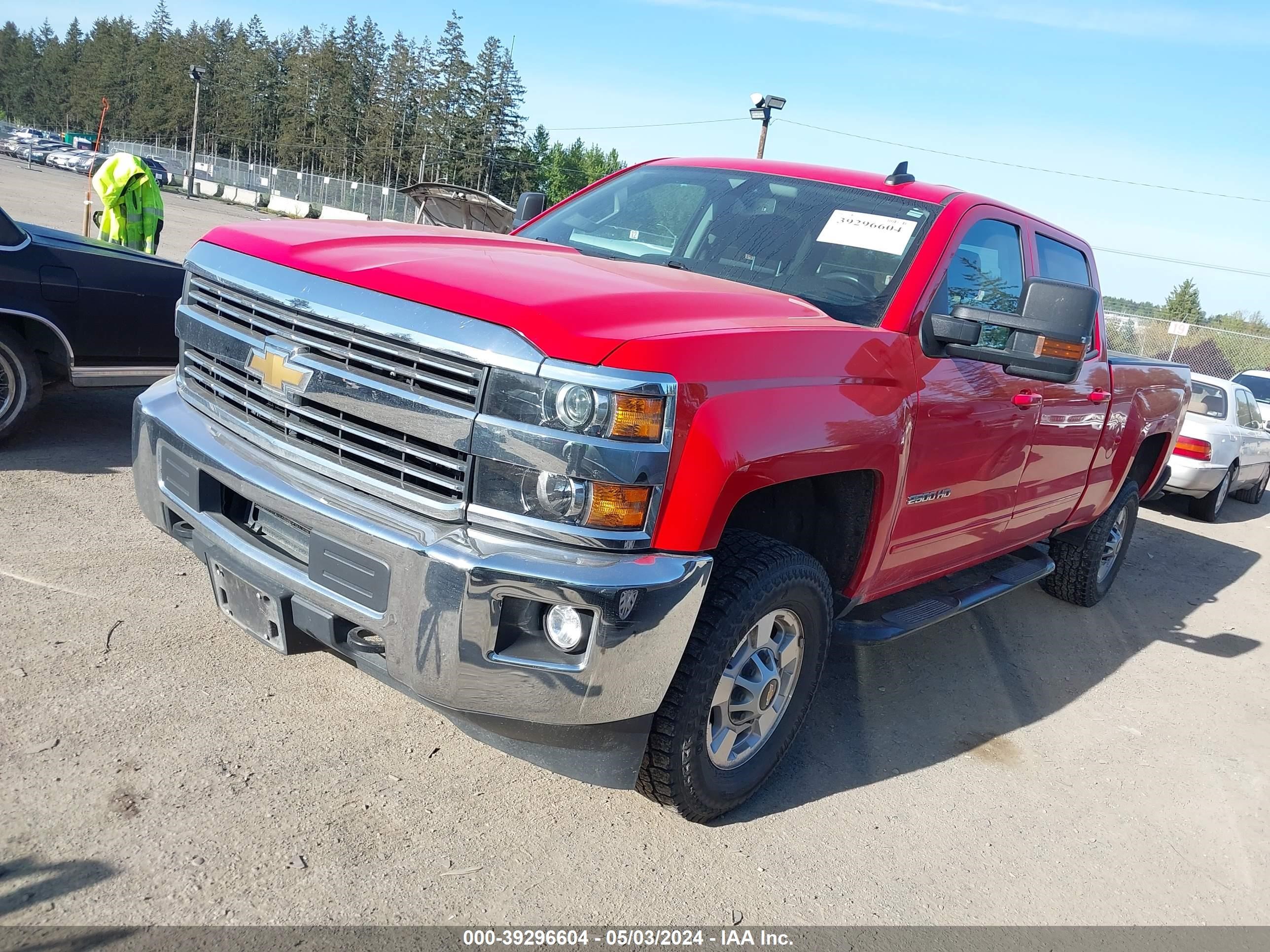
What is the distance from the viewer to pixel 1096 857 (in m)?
3.31

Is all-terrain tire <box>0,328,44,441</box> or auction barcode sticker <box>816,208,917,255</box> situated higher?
auction barcode sticker <box>816,208,917,255</box>

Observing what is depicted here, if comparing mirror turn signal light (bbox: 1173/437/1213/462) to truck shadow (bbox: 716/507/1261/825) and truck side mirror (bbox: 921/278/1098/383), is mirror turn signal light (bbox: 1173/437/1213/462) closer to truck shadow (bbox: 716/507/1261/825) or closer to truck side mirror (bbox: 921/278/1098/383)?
truck shadow (bbox: 716/507/1261/825)

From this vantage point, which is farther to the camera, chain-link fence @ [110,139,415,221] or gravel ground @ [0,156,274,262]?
chain-link fence @ [110,139,415,221]

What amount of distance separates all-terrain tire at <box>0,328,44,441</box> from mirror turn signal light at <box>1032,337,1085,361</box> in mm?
4911

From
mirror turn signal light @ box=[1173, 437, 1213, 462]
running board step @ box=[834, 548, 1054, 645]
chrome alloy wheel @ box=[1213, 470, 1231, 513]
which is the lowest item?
chrome alloy wheel @ box=[1213, 470, 1231, 513]

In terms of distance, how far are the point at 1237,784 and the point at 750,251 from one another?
118 inches

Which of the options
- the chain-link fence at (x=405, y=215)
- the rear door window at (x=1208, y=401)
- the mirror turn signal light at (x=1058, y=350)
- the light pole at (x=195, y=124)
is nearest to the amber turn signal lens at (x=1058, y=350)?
the mirror turn signal light at (x=1058, y=350)

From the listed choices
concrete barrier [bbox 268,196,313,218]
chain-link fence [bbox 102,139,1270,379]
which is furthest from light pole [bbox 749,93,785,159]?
concrete barrier [bbox 268,196,313,218]

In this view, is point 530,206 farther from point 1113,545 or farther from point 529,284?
point 1113,545

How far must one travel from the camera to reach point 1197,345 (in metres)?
26.8

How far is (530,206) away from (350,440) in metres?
2.81

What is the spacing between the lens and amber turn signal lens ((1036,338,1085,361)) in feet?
10.7

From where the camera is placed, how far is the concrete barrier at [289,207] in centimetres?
4609

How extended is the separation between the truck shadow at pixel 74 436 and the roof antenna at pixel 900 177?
12.5 ft
